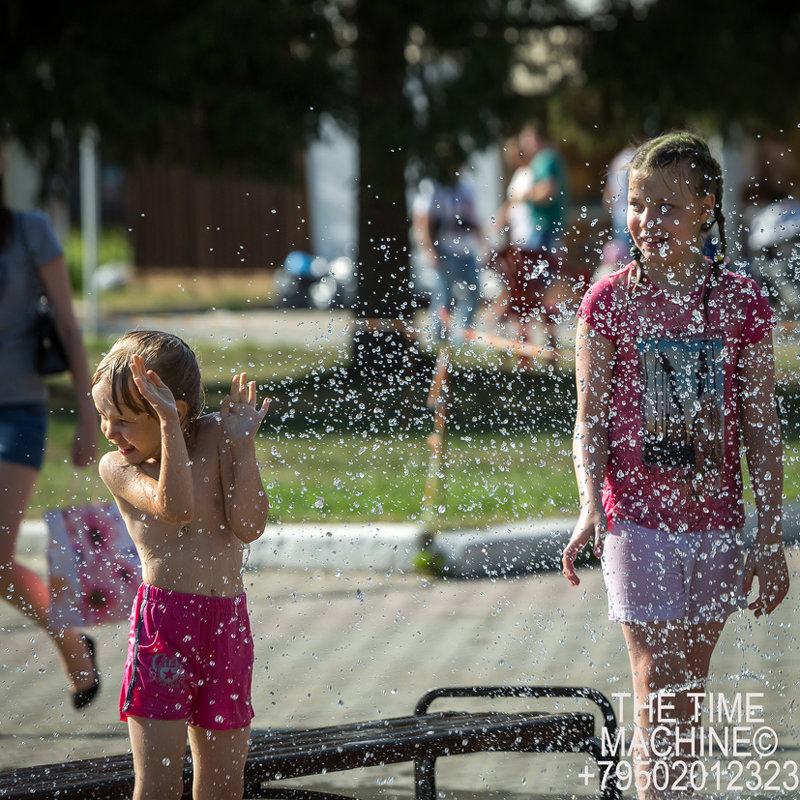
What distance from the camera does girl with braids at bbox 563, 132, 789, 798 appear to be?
3.09m

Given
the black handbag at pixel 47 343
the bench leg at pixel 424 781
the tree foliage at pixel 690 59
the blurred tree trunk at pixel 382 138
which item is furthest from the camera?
the tree foliage at pixel 690 59

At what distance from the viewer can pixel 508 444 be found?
20.4 ft

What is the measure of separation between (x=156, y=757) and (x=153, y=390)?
738 millimetres

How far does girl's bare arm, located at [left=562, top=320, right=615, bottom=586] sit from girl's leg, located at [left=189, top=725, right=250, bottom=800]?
0.82 m

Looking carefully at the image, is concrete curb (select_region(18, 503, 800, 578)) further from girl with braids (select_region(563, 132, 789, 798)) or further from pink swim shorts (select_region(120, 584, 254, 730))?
pink swim shorts (select_region(120, 584, 254, 730))

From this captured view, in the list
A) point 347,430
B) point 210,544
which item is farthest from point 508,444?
point 210,544

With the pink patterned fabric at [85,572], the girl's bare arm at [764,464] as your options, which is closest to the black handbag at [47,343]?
the pink patterned fabric at [85,572]

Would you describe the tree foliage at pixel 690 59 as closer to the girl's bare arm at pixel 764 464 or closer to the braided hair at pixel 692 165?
the braided hair at pixel 692 165

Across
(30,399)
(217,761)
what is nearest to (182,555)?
(217,761)

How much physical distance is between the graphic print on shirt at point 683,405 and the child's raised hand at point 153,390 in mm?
1056

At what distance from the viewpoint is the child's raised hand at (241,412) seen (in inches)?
114

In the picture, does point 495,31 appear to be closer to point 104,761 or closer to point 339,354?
point 339,354

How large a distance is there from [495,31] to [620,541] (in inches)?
322

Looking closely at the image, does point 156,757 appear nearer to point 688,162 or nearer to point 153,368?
point 153,368
